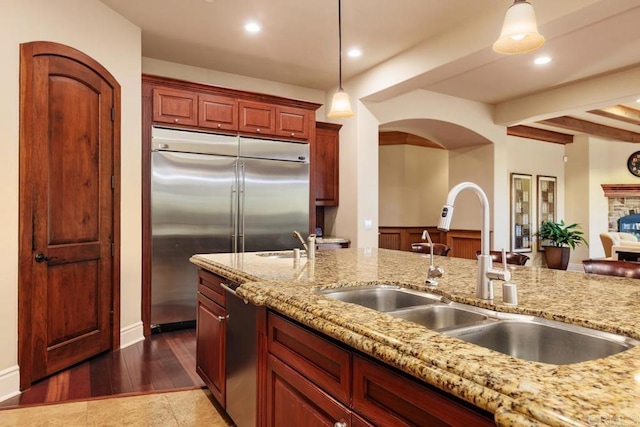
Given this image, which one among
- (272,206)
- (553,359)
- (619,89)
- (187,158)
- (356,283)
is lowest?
(553,359)

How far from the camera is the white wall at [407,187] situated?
872 cm

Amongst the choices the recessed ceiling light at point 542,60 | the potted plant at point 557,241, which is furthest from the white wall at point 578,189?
the recessed ceiling light at point 542,60

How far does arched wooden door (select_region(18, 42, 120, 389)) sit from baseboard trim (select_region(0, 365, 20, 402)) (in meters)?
0.04

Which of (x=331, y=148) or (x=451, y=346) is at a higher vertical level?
(x=331, y=148)

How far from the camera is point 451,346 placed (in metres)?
0.91

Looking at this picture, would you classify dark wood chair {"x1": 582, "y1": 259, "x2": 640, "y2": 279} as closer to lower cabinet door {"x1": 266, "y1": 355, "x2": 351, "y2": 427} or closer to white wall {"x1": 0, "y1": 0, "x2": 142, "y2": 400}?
lower cabinet door {"x1": 266, "y1": 355, "x2": 351, "y2": 427}

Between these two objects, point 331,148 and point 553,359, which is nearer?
point 553,359

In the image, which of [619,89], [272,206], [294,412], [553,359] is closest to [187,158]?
[272,206]

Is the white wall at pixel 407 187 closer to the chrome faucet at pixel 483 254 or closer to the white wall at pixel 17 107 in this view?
the white wall at pixel 17 107

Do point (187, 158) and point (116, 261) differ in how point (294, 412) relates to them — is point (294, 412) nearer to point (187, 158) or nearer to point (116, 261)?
point (116, 261)

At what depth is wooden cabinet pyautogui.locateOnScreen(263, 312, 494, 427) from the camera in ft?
2.91

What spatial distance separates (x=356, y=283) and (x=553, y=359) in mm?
819

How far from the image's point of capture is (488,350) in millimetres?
903

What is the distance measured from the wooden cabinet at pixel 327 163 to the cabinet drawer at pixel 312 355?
3806mm
